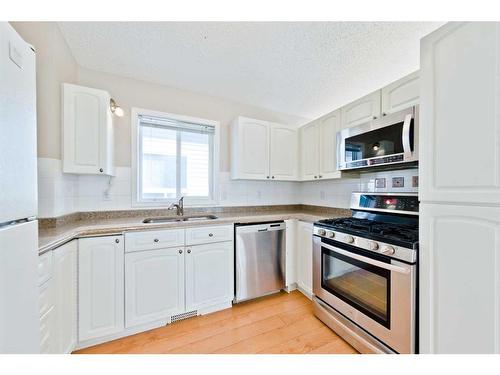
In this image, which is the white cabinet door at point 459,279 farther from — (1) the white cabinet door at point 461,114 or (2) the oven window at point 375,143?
(2) the oven window at point 375,143

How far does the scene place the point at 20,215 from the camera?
2.41ft

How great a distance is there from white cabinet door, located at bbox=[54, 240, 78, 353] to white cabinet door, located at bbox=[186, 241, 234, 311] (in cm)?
81

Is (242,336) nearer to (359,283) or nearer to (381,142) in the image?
(359,283)

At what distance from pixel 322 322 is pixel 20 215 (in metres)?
2.20

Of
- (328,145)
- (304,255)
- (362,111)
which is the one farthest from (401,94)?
(304,255)

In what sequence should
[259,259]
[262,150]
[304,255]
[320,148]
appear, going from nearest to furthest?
[259,259] → [304,255] → [320,148] → [262,150]

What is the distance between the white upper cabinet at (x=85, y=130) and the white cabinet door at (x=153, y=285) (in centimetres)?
89

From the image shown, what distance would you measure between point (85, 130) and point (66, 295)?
1.30 m

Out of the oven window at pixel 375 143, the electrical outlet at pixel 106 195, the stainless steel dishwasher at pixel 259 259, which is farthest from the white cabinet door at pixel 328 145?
the electrical outlet at pixel 106 195

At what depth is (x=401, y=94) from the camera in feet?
4.99

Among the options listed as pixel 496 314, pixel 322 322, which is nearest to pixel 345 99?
pixel 496 314

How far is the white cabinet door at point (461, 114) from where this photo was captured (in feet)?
2.80

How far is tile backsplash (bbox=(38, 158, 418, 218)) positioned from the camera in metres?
1.53

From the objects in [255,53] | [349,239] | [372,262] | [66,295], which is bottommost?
[66,295]
